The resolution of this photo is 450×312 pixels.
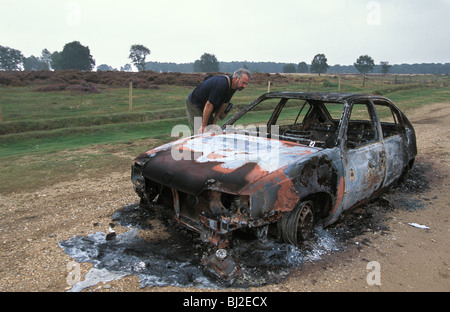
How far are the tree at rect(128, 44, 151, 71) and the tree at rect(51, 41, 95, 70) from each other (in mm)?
19504

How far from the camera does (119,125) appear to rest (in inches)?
448

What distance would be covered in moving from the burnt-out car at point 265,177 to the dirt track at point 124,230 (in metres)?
0.44

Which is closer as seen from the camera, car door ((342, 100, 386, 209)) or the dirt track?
the dirt track

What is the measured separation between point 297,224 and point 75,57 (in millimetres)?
64152

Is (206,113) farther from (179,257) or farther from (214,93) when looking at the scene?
(179,257)

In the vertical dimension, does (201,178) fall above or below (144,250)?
above

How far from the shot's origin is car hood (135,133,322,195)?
2.90 m

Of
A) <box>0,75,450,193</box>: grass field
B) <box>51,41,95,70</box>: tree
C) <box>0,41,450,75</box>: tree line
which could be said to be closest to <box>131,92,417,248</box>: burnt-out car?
<box>0,75,450,193</box>: grass field

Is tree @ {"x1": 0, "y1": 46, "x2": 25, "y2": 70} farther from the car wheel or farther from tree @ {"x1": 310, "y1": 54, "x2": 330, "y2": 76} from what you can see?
the car wheel

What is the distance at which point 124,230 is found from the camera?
3723mm
